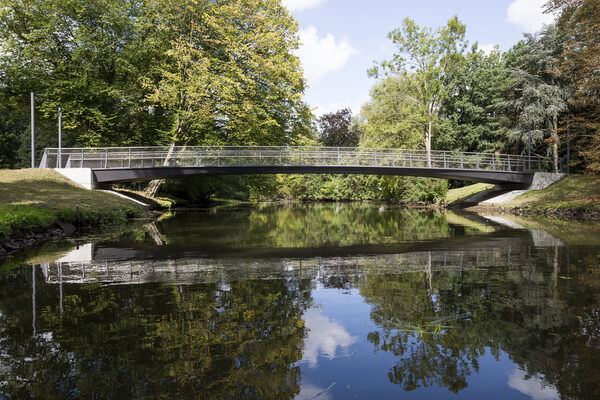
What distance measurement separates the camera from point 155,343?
4055 millimetres

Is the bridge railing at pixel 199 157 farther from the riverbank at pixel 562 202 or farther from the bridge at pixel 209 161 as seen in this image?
the riverbank at pixel 562 202

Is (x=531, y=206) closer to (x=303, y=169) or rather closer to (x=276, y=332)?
(x=303, y=169)

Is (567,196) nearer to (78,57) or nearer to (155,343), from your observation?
(155,343)

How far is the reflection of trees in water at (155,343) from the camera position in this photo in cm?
320

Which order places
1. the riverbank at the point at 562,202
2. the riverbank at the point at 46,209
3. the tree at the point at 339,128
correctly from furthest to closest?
the tree at the point at 339,128 → the riverbank at the point at 562,202 → the riverbank at the point at 46,209

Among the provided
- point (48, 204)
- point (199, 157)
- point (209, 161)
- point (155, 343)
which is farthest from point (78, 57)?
point (155, 343)

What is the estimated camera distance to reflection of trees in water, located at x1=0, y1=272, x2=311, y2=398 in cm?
320

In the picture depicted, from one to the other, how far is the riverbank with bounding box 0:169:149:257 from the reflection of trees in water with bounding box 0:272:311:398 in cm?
639

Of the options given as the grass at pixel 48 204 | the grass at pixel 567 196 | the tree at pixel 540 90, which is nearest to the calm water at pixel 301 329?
the grass at pixel 48 204

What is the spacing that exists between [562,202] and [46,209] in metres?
29.5

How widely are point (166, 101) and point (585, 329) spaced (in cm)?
2794

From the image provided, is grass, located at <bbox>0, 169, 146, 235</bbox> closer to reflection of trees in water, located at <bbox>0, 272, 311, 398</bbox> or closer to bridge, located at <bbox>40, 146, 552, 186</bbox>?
bridge, located at <bbox>40, 146, 552, 186</bbox>

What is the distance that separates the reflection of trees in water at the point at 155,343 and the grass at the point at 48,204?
741 cm

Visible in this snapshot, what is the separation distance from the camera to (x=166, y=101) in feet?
92.0
